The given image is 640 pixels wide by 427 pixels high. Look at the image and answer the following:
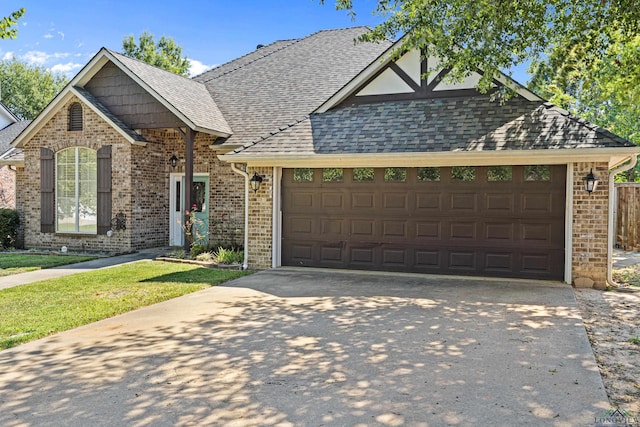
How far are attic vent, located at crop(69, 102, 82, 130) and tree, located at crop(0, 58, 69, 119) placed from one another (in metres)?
29.6

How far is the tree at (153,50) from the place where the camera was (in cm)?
3353

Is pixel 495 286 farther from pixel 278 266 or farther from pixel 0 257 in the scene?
pixel 0 257

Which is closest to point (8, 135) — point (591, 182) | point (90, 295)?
point (90, 295)

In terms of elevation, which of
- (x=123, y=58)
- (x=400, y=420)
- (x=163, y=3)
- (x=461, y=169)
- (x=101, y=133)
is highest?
(x=163, y=3)

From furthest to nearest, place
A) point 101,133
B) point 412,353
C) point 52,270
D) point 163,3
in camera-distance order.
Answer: point 163,3, point 101,133, point 52,270, point 412,353

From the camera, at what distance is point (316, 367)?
480 cm

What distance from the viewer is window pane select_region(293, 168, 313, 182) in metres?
11.1

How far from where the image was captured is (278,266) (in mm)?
11289

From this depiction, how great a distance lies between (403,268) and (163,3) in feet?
56.7

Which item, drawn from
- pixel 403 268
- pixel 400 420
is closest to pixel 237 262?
pixel 403 268

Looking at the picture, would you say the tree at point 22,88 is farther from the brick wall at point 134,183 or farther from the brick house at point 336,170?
the brick wall at point 134,183

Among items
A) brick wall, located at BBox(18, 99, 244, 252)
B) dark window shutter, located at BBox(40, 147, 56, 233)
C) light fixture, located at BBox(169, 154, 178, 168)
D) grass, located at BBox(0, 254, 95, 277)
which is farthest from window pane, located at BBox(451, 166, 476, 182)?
dark window shutter, located at BBox(40, 147, 56, 233)

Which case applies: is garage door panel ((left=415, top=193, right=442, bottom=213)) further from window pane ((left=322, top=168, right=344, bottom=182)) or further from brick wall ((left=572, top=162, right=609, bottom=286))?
brick wall ((left=572, top=162, right=609, bottom=286))

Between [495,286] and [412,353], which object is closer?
[412,353]
